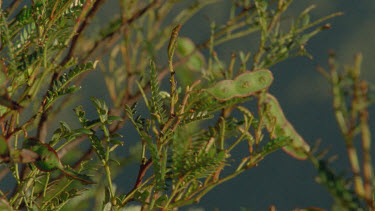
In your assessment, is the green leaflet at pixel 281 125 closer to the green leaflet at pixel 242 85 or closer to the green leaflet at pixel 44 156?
the green leaflet at pixel 242 85

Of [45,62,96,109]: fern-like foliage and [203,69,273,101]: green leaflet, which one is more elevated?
[45,62,96,109]: fern-like foliage

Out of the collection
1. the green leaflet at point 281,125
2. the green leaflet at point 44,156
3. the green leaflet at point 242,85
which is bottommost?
the green leaflet at point 281,125

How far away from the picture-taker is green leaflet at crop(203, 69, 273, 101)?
0.45 meters

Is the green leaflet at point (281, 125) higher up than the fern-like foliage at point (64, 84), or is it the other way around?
the fern-like foliage at point (64, 84)

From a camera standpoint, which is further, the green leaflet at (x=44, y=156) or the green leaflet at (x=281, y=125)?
the green leaflet at (x=281, y=125)

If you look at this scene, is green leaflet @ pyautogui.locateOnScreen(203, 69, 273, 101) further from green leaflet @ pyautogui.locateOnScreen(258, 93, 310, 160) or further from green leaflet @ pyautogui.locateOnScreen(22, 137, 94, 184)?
green leaflet @ pyautogui.locateOnScreen(22, 137, 94, 184)

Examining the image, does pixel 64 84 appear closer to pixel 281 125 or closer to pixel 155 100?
pixel 155 100

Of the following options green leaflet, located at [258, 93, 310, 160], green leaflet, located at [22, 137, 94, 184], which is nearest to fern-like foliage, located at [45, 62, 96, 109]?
green leaflet, located at [22, 137, 94, 184]

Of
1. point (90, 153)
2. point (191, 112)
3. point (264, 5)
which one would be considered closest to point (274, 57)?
point (264, 5)

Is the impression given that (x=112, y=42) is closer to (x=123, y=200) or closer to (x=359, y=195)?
(x=123, y=200)

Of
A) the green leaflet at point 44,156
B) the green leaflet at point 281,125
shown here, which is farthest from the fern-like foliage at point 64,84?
the green leaflet at point 281,125

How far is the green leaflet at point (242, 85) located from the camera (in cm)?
45

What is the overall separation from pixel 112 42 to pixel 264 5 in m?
0.30

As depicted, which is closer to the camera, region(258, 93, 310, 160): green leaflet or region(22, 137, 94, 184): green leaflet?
region(22, 137, 94, 184): green leaflet
